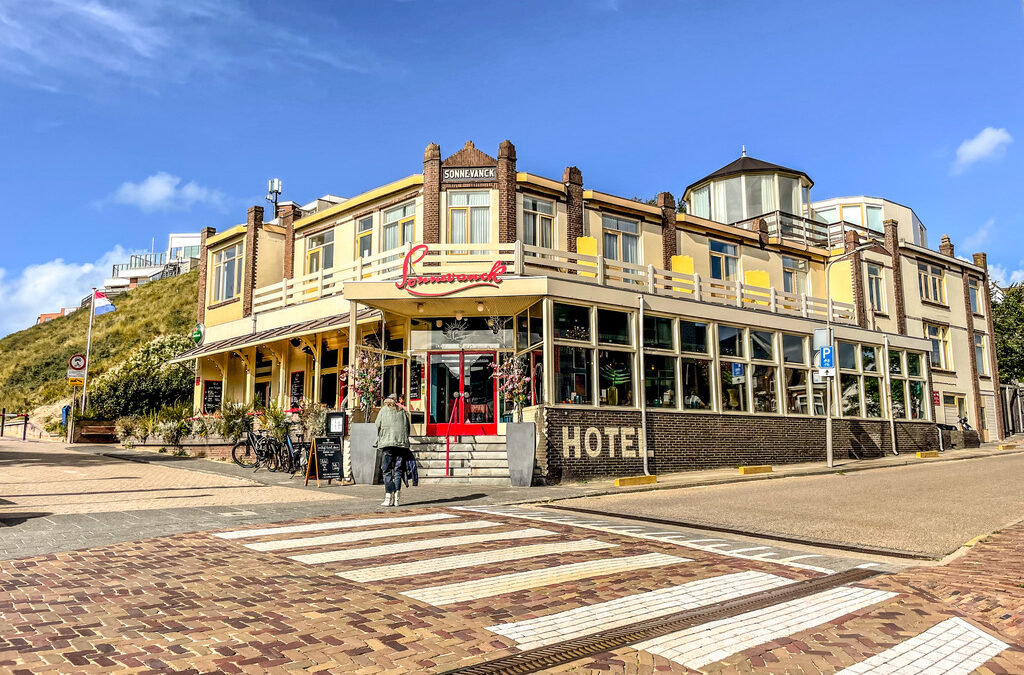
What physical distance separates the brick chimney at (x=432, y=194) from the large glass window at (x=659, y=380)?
6.89 meters

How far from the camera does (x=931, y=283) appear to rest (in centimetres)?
3484

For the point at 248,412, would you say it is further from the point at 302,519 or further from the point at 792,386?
the point at 792,386

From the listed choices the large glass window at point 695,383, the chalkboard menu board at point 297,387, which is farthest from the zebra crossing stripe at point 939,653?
the chalkboard menu board at point 297,387

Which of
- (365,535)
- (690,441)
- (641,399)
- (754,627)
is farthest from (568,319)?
(754,627)

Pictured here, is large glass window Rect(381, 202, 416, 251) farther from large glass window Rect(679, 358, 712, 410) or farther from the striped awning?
large glass window Rect(679, 358, 712, 410)

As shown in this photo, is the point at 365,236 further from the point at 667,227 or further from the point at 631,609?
the point at 631,609

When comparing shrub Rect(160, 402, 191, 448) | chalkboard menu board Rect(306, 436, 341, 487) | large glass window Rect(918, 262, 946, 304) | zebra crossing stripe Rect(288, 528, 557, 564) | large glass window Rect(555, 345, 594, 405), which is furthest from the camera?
large glass window Rect(918, 262, 946, 304)

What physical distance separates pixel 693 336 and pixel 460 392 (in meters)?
6.26

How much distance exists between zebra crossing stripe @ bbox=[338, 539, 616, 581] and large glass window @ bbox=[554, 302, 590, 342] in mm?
9443

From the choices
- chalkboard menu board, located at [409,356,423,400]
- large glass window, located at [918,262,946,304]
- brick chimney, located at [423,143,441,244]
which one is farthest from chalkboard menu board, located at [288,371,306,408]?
large glass window, located at [918,262,946,304]

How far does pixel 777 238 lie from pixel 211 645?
27530 mm

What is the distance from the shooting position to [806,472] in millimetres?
18484

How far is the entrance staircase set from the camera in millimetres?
16422

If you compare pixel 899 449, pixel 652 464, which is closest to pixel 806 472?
pixel 652 464
